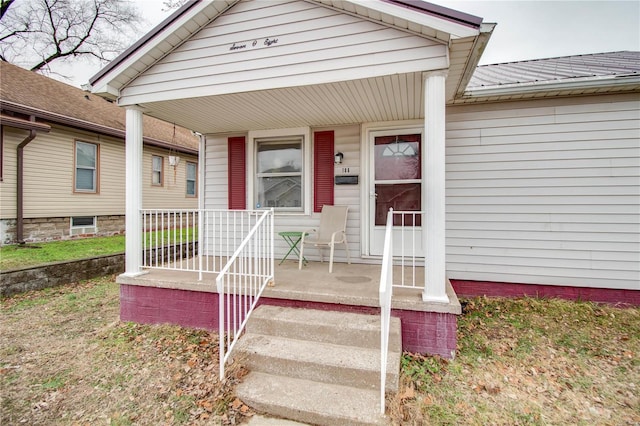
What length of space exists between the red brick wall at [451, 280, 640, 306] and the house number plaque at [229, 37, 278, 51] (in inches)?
151

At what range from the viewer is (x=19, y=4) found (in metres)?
12.8

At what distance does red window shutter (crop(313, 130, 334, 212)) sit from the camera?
16.4 feet

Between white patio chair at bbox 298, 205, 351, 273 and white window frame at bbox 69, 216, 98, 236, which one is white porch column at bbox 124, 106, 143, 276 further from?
white window frame at bbox 69, 216, 98, 236

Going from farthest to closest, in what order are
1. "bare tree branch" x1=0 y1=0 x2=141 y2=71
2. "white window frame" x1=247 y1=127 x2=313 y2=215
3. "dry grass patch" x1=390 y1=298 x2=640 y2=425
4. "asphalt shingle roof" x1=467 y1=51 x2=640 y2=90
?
1. "bare tree branch" x1=0 y1=0 x2=141 y2=71
2. "white window frame" x1=247 y1=127 x2=313 y2=215
3. "asphalt shingle roof" x1=467 y1=51 x2=640 y2=90
4. "dry grass patch" x1=390 y1=298 x2=640 y2=425

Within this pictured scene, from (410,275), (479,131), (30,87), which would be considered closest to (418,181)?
(479,131)

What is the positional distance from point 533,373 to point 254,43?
4.09m

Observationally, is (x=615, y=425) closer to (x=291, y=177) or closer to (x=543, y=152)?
(x=543, y=152)

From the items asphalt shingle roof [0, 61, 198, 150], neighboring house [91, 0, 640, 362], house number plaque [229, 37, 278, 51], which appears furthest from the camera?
asphalt shingle roof [0, 61, 198, 150]

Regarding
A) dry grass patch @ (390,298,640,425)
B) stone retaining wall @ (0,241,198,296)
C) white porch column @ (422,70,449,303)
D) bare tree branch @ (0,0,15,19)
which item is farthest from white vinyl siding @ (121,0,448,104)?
bare tree branch @ (0,0,15,19)

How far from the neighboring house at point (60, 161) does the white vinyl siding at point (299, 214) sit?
4.59ft

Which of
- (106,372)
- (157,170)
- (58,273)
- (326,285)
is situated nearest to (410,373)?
(326,285)

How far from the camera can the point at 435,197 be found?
287 centimetres

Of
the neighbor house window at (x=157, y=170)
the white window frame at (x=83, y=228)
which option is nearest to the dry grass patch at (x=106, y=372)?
the white window frame at (x=83, y=228)

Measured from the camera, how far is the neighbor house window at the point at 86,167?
27.4ft
